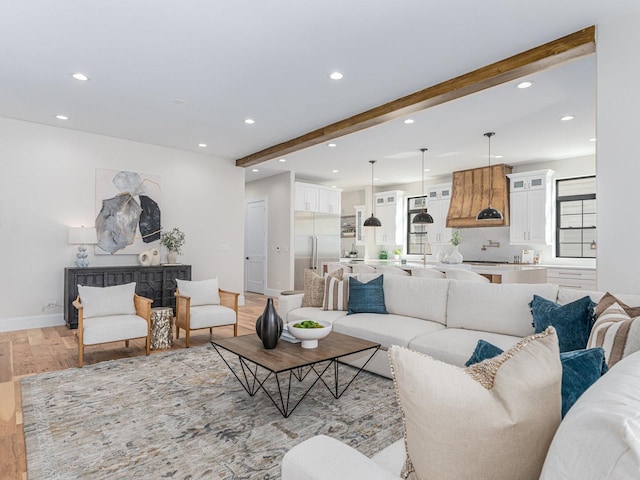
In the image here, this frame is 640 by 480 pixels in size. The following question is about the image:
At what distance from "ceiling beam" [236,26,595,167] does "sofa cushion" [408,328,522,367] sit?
2225mm

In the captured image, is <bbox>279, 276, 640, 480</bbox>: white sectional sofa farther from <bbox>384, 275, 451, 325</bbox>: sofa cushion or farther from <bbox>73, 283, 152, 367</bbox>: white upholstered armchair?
<bbox>73, 283, 152, 367</bbox>: white upholstered armchair

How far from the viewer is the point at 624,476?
55 centimetres

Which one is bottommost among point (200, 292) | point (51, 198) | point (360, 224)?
point (200, 292)

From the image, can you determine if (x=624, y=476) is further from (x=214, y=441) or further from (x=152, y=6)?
(x=152, y=6)

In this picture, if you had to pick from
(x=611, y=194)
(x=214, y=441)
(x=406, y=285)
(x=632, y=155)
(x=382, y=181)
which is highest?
(x=382, y=181)

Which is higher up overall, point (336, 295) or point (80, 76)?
point (80, 76)

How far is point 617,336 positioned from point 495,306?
1317 millimetres

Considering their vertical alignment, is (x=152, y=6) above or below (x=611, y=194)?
above

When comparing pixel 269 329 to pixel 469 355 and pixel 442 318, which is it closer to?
pixel 469 355

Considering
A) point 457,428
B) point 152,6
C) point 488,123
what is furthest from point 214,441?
point 488,123

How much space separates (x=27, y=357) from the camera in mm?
3869

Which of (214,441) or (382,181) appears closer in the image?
(214,441)

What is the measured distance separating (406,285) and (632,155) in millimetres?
2019

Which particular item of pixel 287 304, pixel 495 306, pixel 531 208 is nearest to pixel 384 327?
pixel 495 306
